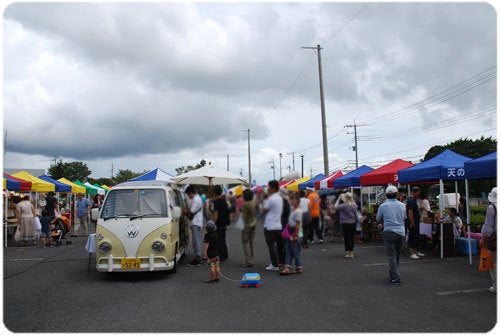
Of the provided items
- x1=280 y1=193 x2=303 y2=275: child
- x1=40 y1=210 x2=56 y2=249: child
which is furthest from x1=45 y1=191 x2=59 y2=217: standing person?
x1=280 y1=193 x2=303 y2=275: child

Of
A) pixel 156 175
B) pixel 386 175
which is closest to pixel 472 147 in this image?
pixel 386 175

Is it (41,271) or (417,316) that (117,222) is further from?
(417,316)

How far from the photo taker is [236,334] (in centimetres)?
470

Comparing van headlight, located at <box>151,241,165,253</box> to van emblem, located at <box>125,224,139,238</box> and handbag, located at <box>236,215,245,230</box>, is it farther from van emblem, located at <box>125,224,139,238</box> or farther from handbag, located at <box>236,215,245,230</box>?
handbag, located at <box>236,215,245,230</box>

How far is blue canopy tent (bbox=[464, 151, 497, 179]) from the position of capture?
803cm

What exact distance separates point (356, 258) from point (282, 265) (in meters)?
2.67

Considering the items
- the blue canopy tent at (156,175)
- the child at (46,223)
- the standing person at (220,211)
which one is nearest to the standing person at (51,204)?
the child at (46,223)

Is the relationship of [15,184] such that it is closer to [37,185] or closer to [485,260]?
[37,185]

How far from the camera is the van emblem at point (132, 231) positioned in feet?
25.7

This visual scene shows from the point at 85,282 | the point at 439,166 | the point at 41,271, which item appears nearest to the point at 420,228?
the point at 439,166

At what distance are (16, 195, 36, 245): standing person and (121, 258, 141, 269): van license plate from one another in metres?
7.49

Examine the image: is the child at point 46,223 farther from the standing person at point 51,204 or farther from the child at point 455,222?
the child at point 455,222

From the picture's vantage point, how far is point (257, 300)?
6.22 meters

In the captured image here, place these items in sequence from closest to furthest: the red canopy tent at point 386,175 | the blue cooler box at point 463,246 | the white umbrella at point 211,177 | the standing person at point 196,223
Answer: the standing person at point 196,223, the blue cooler box at point 463,246, the white umbrella at point 211,177, the red canopy tent at point 386,175
